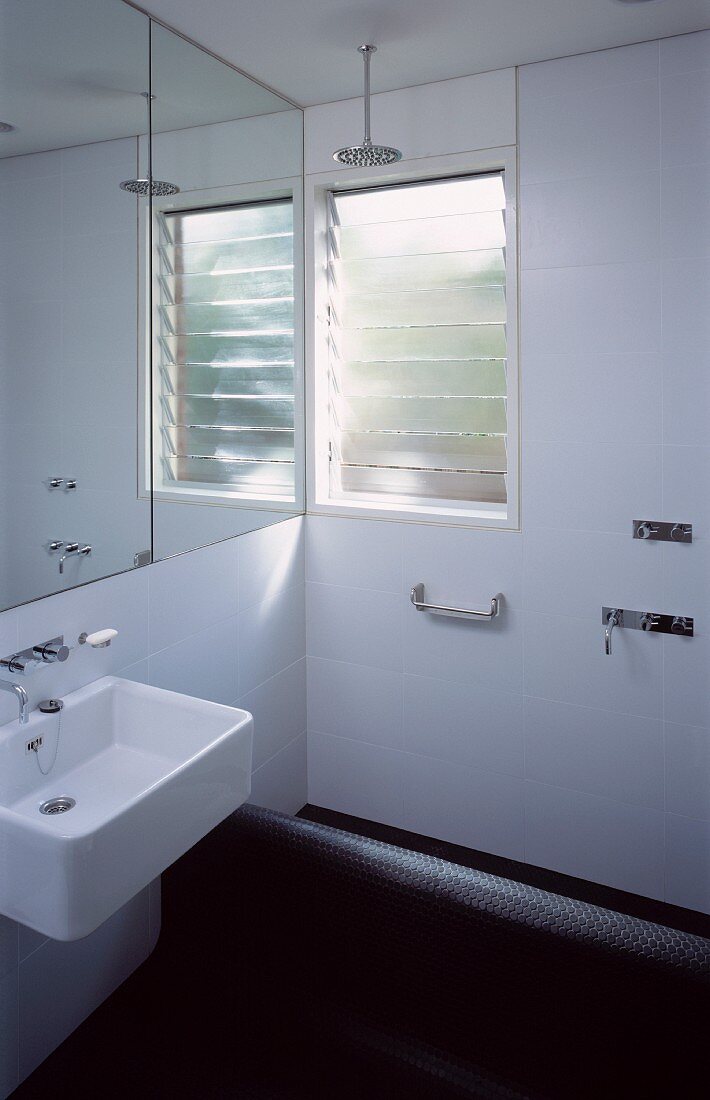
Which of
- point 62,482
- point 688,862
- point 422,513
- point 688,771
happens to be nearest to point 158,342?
point 62,482

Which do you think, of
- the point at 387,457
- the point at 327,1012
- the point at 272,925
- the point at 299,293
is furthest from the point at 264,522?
the point at 327,1012

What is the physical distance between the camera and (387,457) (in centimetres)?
303

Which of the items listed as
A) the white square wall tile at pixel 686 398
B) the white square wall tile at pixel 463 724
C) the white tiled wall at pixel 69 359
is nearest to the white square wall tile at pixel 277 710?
the white square wall tile at pixel 463 724

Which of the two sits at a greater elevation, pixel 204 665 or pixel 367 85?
pixel 367 85

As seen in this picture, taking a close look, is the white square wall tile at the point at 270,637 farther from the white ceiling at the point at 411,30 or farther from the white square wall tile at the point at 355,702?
the white ceiling at the point at 411,30

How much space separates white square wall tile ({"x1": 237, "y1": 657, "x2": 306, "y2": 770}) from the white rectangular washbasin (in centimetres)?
70

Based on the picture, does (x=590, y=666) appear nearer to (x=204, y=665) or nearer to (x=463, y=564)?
(x=463, y=564)

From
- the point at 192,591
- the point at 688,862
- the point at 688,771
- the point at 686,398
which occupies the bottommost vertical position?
the point at 688,862

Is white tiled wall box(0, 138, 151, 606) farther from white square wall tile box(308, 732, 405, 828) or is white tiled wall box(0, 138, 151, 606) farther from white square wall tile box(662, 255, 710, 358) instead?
white square wall tile box(662, 255, 710, 358)

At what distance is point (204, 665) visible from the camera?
2594 millimetres

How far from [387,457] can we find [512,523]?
57cm

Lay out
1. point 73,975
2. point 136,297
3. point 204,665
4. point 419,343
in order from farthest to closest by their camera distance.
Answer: point 419,343
point 204,665
point 136,297
point 73,975

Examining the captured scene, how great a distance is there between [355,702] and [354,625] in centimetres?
30

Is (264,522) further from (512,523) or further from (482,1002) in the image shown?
(482,1002)
